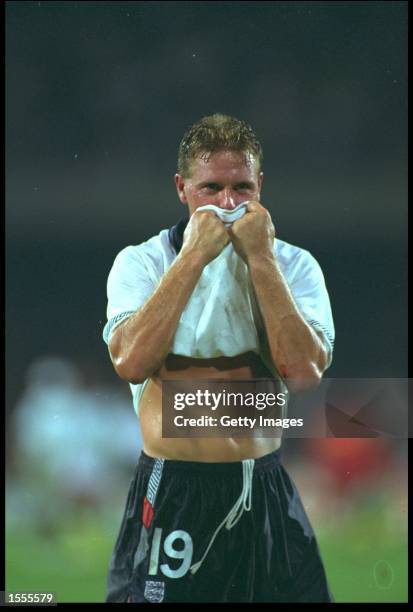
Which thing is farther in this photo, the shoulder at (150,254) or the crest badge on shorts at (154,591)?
the shoulder at (150,254)

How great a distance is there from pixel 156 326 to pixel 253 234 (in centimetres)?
27

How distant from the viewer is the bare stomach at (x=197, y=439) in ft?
5.06

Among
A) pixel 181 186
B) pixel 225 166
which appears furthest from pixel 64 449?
pixel 225 166

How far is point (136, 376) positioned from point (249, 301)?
0.92 feet

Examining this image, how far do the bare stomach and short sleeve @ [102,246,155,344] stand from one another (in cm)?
13

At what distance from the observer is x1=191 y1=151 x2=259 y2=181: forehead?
5.24 feet

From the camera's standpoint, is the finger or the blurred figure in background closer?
the finger

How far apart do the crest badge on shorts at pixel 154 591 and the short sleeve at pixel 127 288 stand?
485 mm

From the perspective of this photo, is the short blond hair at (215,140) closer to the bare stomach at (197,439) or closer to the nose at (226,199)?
the nose at (226,199)

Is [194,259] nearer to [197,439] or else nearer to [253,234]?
[253,234]

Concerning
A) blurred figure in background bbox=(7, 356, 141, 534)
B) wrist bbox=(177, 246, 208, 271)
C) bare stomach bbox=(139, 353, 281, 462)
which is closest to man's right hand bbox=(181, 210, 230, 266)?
wrist bbox=(177, 246, 208, 271)

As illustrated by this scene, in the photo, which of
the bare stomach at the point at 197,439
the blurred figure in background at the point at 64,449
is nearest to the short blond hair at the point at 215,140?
the bare stomach at the point at 197,439

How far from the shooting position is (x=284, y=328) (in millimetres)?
1514

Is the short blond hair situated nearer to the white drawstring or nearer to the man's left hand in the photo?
the man's left hand
